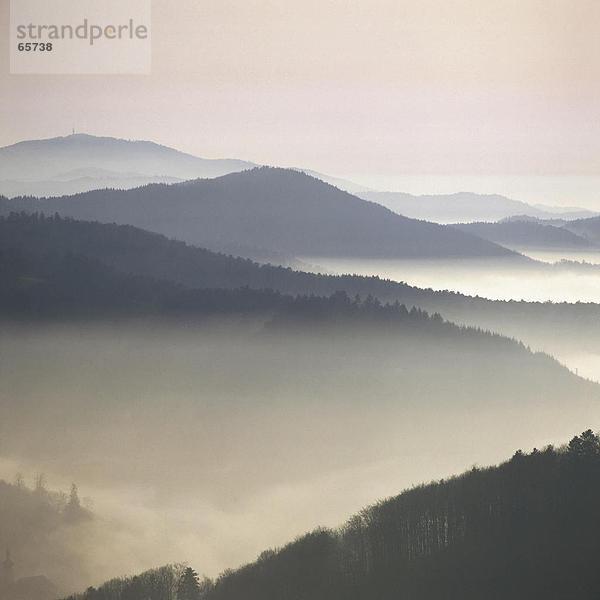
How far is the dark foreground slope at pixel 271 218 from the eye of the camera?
3480 millimetres

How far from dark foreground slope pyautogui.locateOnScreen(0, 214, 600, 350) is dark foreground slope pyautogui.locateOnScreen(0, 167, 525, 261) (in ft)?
0.25

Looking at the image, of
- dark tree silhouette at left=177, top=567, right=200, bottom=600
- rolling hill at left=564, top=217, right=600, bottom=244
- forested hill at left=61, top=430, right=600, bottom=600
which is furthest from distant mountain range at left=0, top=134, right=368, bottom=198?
dark tree silhouette at left=177, top=567, right=200, bottom=600

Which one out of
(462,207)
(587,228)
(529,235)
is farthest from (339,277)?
(587,228)

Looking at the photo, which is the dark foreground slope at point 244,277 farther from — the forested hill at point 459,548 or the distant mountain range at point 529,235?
the forested hill at point 459,548

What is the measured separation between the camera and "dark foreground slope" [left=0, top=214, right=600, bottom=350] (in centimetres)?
338

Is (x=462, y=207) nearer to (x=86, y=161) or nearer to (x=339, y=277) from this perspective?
(x=339, y=277)

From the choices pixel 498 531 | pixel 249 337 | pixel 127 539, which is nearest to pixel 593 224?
pixel 498 531

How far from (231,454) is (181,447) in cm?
23

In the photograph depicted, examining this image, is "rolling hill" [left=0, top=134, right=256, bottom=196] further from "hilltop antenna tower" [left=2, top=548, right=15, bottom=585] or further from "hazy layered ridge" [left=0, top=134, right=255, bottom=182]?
"hilltop antenna tower" [left=2, top=548, right=15, bottom=585]

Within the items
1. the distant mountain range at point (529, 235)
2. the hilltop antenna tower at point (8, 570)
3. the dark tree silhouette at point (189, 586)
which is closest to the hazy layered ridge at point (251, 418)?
the dark tree silhouette at point (189, 586)

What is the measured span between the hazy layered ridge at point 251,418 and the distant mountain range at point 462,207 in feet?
1.88

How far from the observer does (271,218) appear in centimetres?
353

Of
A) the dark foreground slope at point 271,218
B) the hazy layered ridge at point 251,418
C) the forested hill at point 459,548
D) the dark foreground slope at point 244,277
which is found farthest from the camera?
the dark foreground slope at point 271,218

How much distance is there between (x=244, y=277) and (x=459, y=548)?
5.01ft
